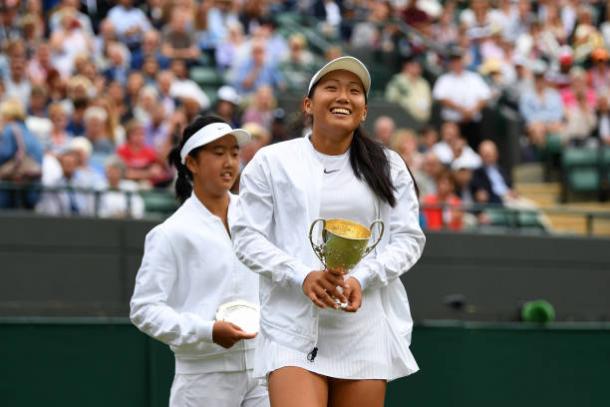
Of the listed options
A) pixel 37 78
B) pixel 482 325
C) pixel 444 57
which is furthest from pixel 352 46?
pixel 482 325

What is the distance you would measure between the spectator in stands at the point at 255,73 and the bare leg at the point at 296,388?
9.75 metres

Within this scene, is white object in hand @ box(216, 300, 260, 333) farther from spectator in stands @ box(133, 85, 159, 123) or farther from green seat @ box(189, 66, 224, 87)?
green seat @ box(189, 66, 224, 87)

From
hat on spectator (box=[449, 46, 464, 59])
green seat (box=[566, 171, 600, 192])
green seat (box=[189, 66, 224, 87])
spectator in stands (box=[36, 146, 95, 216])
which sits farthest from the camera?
hat on spectator (box=[449, 46, 464, 59])

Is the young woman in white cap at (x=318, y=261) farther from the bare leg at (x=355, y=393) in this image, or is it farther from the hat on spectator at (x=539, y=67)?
the hat on spectator at (x=539, y=67)

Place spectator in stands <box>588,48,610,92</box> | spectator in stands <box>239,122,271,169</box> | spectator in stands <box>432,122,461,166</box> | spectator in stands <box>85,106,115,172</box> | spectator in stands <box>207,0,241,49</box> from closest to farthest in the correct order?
spectator in stands <box>239,122,271,169</box>
spectator in stands <box>85,106,115,172</box>
spectator in stands <box>432,122,461,166</box>
spectator in stands <box>207,0,241,49</box>
spectator in stands <box>588,48,610,92</box>

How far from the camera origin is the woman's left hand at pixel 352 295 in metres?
5.09

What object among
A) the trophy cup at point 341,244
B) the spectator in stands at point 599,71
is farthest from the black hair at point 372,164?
the spectator in stands at point 599,71

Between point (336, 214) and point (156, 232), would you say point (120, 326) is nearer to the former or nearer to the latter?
point (156, 232)

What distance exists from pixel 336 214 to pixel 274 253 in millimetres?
288

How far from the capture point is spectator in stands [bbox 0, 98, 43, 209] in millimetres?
11445

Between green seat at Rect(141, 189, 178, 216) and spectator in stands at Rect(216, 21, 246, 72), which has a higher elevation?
spectator in stands at Rect(216, 21, 246, 72)

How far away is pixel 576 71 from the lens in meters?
17.9

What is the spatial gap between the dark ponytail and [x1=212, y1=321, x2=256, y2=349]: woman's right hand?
921 mm

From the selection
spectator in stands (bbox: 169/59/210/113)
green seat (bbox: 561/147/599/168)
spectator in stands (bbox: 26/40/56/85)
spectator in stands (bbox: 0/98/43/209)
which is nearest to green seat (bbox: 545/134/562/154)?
green seat (bbox: 561/147/599/168)
